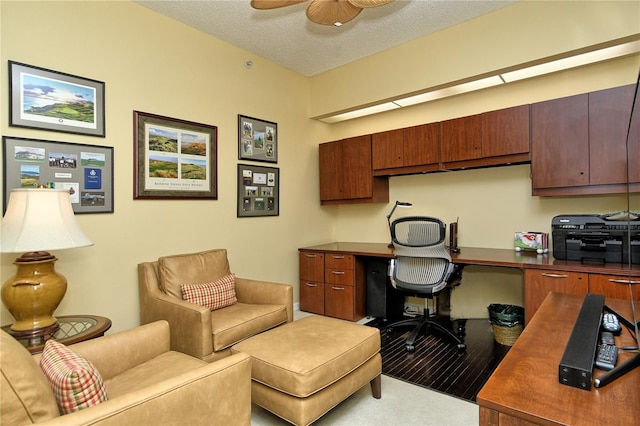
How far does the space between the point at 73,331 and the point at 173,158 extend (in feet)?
5.31

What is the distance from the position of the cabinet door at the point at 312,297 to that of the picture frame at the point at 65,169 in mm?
2270

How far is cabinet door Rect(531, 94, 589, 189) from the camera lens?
9.07 ft

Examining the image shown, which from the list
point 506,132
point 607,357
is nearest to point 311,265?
point 506,132

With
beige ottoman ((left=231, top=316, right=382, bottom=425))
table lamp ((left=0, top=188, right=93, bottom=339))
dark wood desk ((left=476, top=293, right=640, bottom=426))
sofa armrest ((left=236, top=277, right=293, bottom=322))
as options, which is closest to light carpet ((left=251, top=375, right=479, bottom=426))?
beige ottoman ((left=231, top=316, right=382, bottom=425))

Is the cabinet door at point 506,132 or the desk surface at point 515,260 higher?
the cabinet door at point 506,132

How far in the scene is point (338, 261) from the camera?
387cm

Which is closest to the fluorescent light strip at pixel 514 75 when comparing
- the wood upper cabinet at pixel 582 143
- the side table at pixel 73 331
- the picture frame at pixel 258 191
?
the wood upper cabinet at pixel 582 143

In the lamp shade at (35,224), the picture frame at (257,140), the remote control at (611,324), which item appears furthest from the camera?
the picture frame at (257,140)

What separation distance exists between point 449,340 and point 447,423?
1285 mm

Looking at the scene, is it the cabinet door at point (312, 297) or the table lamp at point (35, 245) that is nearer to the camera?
the table lamp at point (35, 245)

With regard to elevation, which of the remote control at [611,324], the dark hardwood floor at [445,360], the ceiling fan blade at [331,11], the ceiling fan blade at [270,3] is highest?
the ceiling fan blade at [331,11]

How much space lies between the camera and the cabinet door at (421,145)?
3.54 m

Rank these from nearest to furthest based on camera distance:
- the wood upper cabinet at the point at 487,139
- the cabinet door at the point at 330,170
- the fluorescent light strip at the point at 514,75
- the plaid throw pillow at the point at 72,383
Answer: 1. the plaid throw pillow at the point at 72,383
2. the fluorescent light strip at the point at 514,75
3. the wood upper cabinet at the point at 487,139
4. the cabinet door at the point at 330,170

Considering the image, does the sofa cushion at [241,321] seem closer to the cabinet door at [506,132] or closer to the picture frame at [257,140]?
the picture frame at [257,140]
